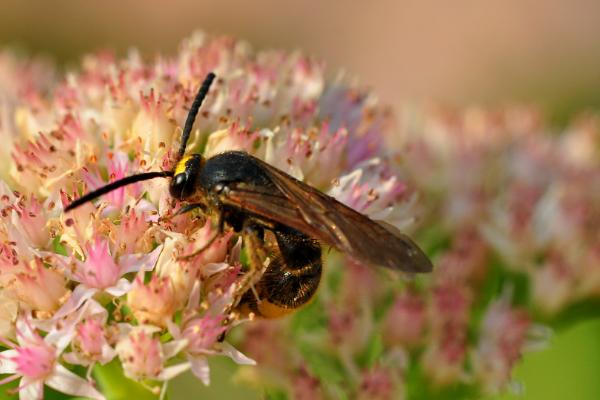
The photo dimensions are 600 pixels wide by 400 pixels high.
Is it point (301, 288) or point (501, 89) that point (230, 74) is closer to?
point (301, 288)

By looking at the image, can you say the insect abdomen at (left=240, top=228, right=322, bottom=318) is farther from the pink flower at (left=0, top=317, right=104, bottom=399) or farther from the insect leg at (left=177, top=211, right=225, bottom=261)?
the pink flower at (left=0, top=317, right=104, bottom=399)

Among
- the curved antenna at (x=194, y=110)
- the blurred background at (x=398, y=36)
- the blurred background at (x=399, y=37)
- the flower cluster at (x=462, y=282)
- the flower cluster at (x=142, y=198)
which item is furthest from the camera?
the blurred background at (x=398, y=36)

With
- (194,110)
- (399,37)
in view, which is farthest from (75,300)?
(399,37)

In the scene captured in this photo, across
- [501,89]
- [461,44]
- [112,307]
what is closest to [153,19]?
[461,44]

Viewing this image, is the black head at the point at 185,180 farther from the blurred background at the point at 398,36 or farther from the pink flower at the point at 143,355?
the blurred background at the point at 398,36

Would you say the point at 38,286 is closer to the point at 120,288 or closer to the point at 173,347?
the point at 120,288

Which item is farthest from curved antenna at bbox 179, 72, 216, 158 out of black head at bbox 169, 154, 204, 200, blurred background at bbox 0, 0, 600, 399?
blurred background at bbox 0, 0, 600, 399

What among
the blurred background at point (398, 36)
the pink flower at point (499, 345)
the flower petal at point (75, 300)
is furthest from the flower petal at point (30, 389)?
the blurred background at point (398, 36)
